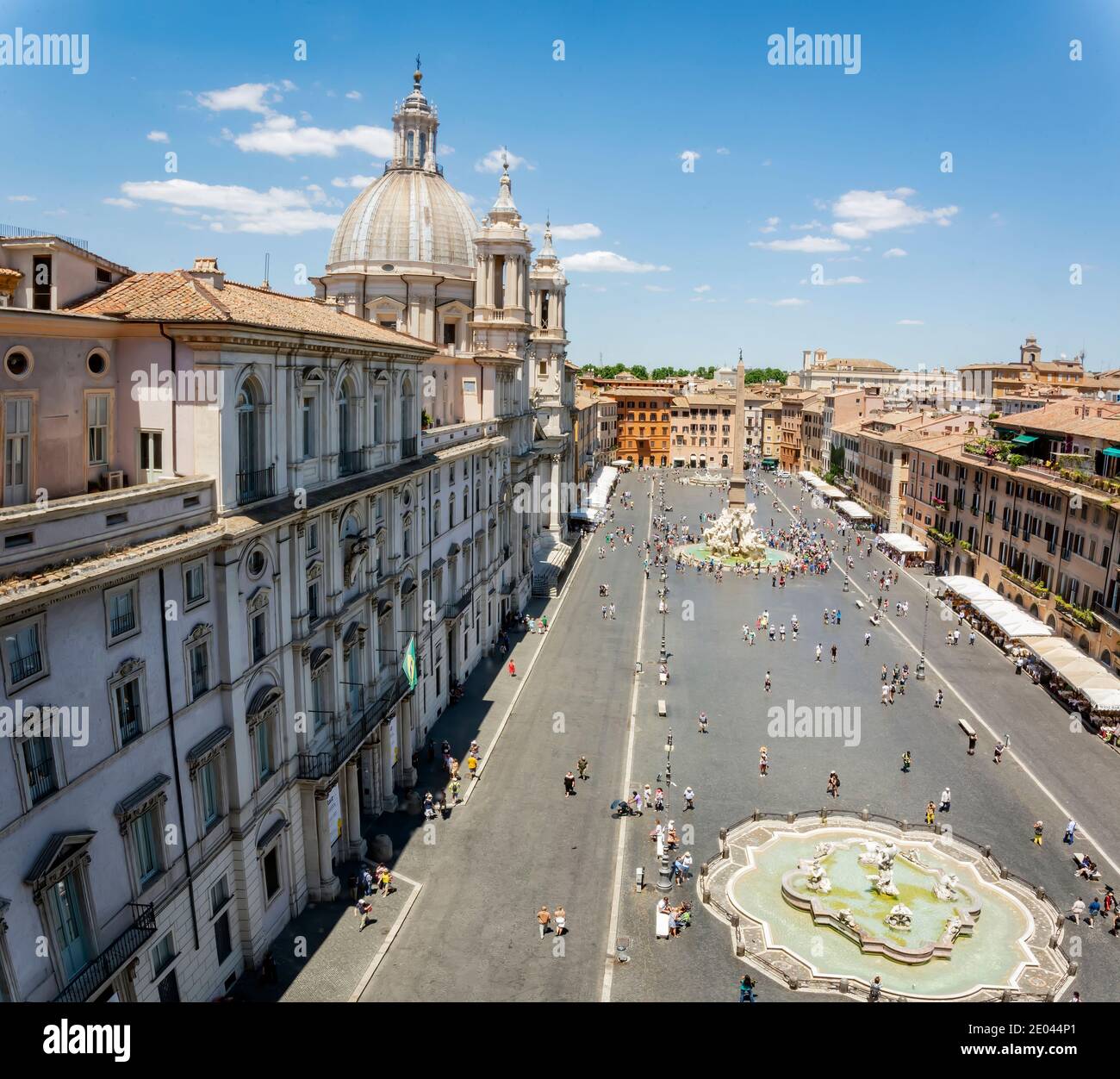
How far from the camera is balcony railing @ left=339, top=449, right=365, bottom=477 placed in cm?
2825

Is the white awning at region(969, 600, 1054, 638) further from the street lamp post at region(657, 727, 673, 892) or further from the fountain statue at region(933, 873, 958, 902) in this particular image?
the fountain statue at region(933, 873, 958, 902)

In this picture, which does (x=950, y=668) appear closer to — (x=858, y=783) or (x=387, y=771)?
(x=858, y=783)

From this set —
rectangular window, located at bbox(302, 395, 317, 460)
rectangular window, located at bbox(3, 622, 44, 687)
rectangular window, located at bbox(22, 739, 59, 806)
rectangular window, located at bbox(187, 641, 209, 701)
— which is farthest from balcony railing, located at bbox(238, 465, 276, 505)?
rectangular window, located at bbox(22, 739, 59, 806)

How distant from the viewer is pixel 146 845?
19.1m

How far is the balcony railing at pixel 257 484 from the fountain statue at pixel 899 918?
2115 cm

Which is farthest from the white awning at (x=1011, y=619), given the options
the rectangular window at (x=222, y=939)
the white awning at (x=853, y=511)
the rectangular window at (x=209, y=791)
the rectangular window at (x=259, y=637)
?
the rectangular window at (x=209, y=791)

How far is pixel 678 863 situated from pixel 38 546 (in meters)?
21.3

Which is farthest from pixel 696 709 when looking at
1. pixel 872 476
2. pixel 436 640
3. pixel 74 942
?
pixel 872 476

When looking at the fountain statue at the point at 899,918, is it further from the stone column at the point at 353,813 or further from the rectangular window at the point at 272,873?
the rectangular window at the point at 272,873

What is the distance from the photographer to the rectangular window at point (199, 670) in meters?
20.6

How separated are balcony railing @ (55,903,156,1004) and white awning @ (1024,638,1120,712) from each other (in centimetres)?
3984

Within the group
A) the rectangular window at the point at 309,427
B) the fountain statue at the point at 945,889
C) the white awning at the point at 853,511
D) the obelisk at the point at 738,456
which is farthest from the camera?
the white awning at the point at 853,511
